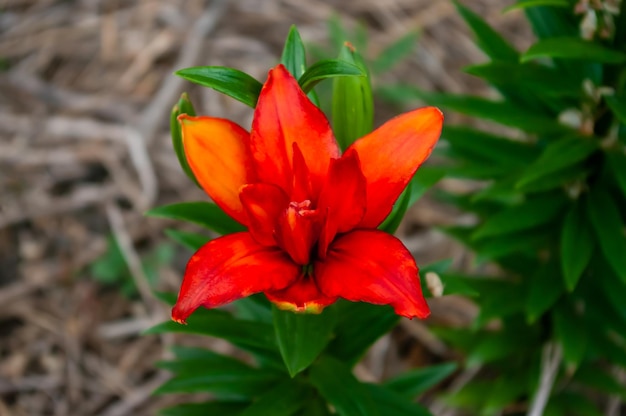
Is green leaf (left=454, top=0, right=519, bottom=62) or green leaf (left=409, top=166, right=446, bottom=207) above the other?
green leaf (left=454, top=0, right=519, bottom=62)

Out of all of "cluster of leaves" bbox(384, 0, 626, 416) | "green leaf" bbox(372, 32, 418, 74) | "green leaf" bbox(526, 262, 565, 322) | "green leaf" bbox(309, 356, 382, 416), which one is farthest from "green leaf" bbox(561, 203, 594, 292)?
"green leaf" bbox(372, 32, 418, 74)

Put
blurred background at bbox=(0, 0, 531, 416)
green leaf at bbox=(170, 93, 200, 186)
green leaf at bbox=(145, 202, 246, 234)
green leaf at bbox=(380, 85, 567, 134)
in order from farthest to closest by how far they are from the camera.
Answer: blurred background at bbox=(0, 0, 531, 416) < green leaf at bbox=(380, 85, 567, 134) < green leaf at bbox=(145, 202, 246, 234) < green leaf at bbox=(170, 93, 200, 186)

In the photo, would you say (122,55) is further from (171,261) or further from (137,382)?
(137,382)

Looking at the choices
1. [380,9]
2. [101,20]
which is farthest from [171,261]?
[380,9]

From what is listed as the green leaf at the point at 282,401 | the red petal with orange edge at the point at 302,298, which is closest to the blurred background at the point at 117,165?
the green leaf at the point at 282,401

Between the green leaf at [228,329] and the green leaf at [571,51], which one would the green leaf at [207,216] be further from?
the green leaf at [571,51]

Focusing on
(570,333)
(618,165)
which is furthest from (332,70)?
(570,333)

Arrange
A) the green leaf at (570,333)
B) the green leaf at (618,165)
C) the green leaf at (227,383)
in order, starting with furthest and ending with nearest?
the green leaf at (570,333) → the green leaf at (618,165) → the green leaf at (227,383)

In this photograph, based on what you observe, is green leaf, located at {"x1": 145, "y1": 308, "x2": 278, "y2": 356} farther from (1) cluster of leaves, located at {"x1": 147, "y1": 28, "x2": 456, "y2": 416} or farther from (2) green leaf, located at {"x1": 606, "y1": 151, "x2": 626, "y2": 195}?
(2) green leaf, located at {"x1": 606, "y1": 151, "x2": 626, "y2": 195}
